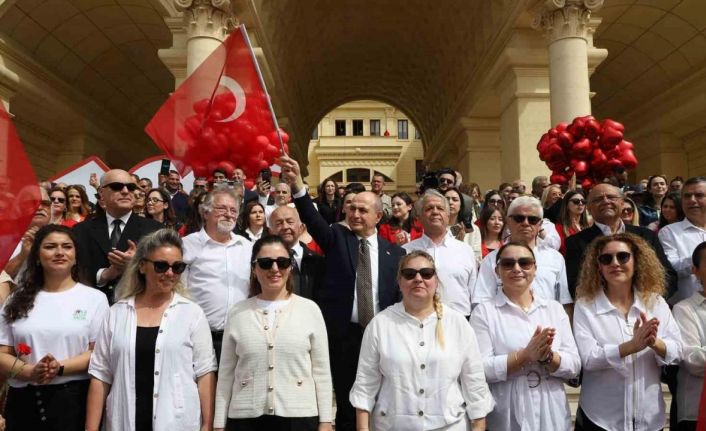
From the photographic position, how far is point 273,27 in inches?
712

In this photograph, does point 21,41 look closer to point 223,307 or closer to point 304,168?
point 304,168

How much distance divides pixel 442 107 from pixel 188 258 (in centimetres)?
2254

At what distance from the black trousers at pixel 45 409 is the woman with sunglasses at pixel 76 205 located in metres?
3.91

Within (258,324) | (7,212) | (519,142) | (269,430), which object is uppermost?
(519,142)

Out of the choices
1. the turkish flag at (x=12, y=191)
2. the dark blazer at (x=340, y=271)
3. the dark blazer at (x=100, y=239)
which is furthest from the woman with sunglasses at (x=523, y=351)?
the turkish flag at (x=12, y=191)

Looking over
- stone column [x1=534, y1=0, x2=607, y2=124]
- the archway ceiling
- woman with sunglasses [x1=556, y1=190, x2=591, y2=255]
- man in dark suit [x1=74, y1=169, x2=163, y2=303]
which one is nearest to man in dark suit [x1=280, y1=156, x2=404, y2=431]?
man in dark suit [x1=74, y1=169, x2=163, y2=303]

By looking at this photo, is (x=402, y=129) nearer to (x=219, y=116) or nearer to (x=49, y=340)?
(x=219, y=116)

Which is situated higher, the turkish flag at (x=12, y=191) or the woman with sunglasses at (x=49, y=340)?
the turkish flag at (x=12, y=191)

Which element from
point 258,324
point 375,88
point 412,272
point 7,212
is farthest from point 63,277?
A: point 375,88

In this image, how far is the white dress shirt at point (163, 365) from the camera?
3.76 metres

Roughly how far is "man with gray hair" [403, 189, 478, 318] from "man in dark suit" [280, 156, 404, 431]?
1.07 feet

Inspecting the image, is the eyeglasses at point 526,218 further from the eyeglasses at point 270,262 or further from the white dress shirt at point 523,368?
the eyeglasses at point 270,262

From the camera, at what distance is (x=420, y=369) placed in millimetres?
3721

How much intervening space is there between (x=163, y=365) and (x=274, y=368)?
667 mm
